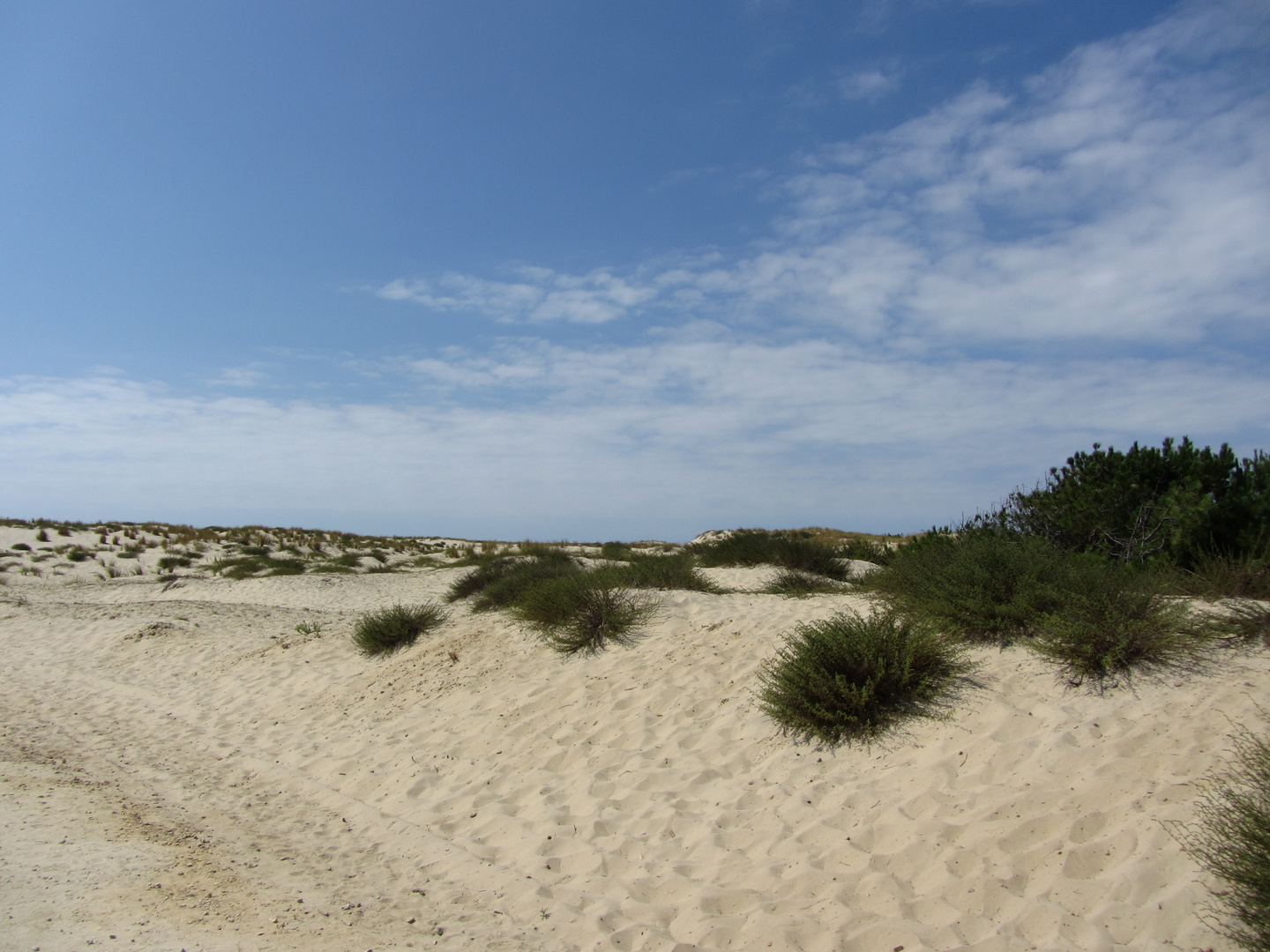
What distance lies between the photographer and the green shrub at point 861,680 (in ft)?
19.7

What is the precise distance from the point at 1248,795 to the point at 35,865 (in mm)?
7444

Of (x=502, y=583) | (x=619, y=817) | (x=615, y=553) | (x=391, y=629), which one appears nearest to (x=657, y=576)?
(x=502, y=583)

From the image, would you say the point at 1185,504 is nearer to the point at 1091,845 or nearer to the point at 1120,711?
the point at 1120,711

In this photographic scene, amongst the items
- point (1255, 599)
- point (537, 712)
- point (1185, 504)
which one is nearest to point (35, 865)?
point (537, 712)

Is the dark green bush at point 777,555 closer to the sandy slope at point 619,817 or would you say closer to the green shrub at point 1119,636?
the sandy slope at point 619,817

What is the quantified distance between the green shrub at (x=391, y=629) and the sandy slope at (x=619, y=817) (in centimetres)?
173

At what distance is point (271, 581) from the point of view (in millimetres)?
21234

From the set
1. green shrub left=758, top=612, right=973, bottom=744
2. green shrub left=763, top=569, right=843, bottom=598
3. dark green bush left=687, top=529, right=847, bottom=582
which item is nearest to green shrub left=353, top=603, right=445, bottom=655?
green shrub left=763, top=569, right=843, bottom=598

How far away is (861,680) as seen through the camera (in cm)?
627

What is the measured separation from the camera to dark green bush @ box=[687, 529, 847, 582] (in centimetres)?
1543

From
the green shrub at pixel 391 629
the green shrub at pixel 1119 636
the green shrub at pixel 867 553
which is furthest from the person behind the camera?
the green shrub at pixel 867 553

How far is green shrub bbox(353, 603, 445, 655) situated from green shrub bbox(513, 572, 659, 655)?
67.2 inches

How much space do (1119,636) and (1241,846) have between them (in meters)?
2.63

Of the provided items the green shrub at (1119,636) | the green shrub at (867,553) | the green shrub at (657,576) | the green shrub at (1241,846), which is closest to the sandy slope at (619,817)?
the green shrub at (1241,846)
